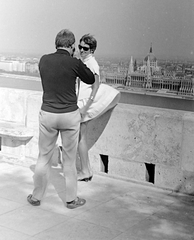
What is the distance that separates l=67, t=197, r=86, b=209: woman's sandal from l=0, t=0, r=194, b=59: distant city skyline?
2944 millimetres

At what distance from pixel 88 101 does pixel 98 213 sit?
3.86 feet

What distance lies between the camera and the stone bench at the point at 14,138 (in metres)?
6.12

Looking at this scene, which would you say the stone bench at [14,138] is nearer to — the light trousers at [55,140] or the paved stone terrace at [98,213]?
the paved stone terrace at [98,213]

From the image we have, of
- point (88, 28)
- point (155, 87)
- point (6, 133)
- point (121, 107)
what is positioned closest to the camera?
point (121, 107)

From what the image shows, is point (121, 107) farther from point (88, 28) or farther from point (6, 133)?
point (88, 28)

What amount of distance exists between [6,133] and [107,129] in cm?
118

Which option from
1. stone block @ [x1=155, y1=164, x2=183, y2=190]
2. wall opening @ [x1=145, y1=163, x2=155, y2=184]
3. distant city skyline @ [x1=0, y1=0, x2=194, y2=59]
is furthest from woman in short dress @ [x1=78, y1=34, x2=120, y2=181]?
distant city skyline @ [x1=0, y1=0, x2=194, y2=59]

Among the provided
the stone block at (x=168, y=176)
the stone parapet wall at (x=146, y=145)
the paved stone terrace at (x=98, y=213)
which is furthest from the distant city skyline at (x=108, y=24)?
the paved stone terrace at (x=98, y=213)

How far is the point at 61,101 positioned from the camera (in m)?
4.48

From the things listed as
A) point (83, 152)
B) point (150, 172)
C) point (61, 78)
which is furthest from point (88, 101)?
point (150, 172)

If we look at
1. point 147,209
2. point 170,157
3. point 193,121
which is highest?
point 193,121

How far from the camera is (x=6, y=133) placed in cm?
610

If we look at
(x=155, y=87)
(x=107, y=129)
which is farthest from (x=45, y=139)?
(x=155, y=87)

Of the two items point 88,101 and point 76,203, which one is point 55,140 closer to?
point 76,203
